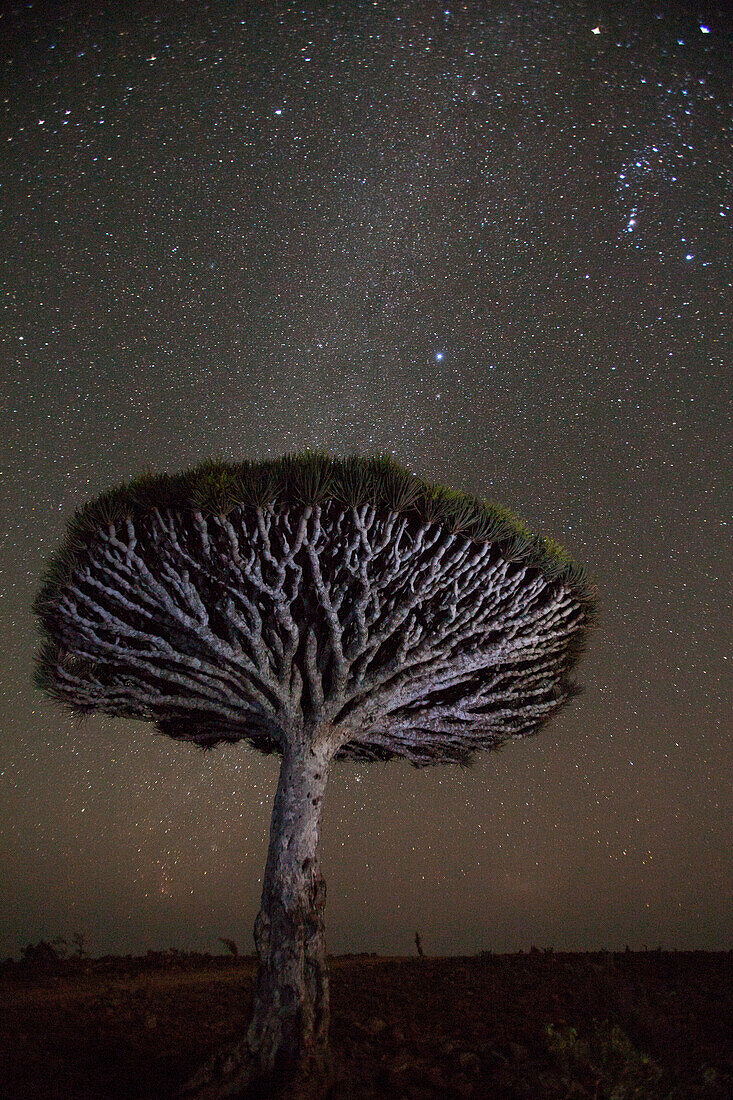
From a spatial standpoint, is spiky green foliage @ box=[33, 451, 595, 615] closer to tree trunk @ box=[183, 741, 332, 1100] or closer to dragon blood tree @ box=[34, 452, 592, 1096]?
dragon blood tree @ box=[34, 452, 592, 1096]

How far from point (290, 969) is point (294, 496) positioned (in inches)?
168

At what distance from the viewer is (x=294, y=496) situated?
6.43 m

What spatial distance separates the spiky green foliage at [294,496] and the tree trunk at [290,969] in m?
2.63

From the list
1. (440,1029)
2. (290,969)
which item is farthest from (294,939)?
(440,1029)

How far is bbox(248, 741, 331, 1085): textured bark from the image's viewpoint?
5184mm

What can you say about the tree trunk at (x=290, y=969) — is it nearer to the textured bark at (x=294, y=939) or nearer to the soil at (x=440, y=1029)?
the textured bark at (x=294, y=939)

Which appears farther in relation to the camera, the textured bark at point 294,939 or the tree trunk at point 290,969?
the textured bark at point 294,939

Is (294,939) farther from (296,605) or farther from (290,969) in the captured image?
(296,605)

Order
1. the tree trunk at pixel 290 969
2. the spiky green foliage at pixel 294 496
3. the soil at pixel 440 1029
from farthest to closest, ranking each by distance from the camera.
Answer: the spiky green foliage at pixel 294 496
the tree trunk at pixel 290 969
the soil at pixel 440 1029

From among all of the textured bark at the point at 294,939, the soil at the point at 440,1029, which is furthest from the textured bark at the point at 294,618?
the soil at the point at 440,1029

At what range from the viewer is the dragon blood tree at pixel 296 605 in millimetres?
6422

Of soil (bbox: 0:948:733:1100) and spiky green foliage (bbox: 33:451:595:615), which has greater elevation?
spiky green foliage (bbox: 33:451:595:615)

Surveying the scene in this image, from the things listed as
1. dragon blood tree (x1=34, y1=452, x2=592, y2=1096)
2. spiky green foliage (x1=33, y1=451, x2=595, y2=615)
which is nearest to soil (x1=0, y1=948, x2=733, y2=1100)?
dragon blood tree (x1=34, y1=452, x2=592, y2=1096)

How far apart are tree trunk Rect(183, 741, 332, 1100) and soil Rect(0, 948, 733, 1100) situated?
0.29 m
